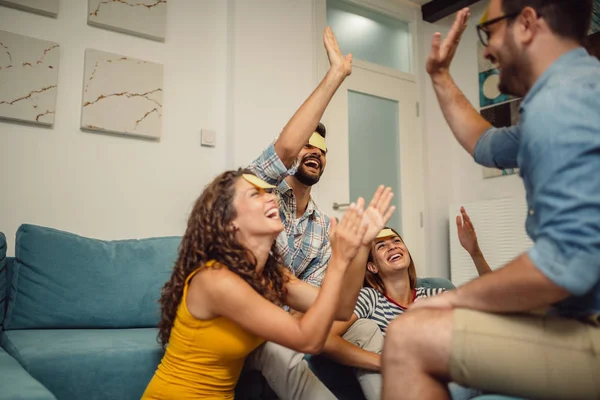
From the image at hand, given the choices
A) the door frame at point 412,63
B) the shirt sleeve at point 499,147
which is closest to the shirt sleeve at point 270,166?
the shirt sleeve at point 499,147

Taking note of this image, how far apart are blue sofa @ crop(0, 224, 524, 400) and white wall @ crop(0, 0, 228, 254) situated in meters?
0.42

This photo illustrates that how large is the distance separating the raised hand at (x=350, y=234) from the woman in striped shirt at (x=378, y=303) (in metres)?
0.63

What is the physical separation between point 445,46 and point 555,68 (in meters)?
0.46

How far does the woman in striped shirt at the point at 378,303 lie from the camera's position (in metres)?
1.76

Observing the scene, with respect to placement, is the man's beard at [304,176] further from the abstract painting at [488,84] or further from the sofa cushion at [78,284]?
the abstract painting at [488,84]

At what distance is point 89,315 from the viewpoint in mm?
2121

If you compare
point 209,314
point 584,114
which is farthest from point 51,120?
point 584,114

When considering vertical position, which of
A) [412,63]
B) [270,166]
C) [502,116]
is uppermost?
[412,63]

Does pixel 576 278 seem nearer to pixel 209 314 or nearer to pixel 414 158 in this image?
pixel 209 314

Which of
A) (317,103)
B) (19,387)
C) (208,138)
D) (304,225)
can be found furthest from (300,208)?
(19,387)

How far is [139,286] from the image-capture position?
226 centimetres

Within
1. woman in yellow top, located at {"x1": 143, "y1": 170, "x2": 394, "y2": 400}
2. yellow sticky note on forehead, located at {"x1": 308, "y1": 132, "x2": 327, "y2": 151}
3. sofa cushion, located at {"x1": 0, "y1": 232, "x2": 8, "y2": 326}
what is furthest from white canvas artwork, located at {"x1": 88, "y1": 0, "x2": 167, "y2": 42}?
woman in yellow top, located at {"x1": 143, "y1": 170, "x2": 394, "y2": 400}

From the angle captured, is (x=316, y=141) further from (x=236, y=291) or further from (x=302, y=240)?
(x=236, y=291)

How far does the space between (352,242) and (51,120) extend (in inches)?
80.8
